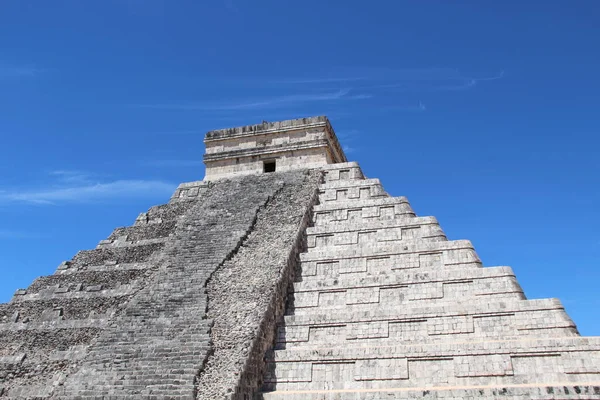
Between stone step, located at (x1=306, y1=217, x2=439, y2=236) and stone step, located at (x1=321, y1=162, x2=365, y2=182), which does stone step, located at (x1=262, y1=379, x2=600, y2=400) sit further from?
stone step, located at (x1=321, y1=162, x2=365, y2=182)

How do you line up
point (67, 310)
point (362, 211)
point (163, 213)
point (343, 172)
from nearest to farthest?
point (67, 310) < point (362, 211) < point (343, 172) < point (163, 213)

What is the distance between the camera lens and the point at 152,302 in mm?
11289

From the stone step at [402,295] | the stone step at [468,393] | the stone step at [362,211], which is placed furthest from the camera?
the stone step at [362,211]

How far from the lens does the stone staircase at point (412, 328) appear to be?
905 cm

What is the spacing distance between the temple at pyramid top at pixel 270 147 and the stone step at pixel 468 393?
7.69m

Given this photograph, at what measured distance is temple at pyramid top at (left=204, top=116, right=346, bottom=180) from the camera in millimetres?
16422

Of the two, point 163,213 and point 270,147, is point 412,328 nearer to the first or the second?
point 163,213

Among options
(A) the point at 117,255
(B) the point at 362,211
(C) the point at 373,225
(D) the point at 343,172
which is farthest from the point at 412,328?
(A) the point at 117,255

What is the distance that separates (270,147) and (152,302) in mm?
6628

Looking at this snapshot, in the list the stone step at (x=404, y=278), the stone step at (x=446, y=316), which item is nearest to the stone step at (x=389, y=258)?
the stone step at (x=404, y=278)

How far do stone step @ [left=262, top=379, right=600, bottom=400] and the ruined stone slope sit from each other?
0.98 meters

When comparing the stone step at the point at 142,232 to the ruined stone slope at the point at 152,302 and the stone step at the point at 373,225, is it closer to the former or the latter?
the ruined stone slope at the point at 152,302

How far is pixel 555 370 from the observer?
8945 millimetres

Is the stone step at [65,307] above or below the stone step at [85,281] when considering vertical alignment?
below
